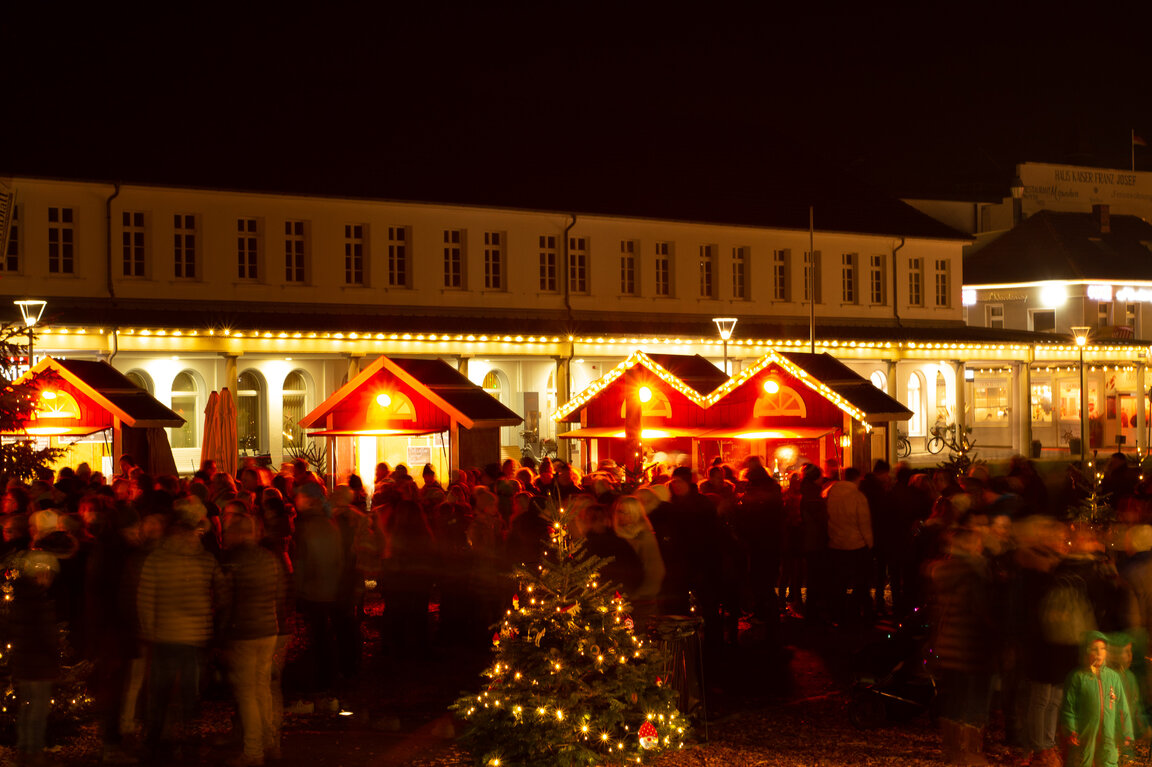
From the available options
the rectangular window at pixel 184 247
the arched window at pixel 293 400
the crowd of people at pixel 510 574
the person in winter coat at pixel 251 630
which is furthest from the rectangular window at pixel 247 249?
the person in winter coat at pixel 251 630

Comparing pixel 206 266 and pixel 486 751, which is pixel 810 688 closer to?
pixel 486 751

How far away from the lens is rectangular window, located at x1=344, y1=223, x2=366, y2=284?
3859 cm

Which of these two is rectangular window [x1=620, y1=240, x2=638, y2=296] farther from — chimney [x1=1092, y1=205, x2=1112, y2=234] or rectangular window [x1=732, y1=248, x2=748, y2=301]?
chimney [x1=1092, y1=205, x2=1112, y2=234]

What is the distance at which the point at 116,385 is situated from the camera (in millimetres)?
22203

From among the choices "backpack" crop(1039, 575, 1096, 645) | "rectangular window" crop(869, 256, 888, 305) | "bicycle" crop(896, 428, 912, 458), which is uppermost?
"rectangular window" crop(869, 256, 888, 305)

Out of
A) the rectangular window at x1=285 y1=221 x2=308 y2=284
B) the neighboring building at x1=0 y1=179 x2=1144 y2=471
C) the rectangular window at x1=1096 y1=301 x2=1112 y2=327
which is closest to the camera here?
the neighboring building at x1=0 y1=179 x2=1144 y2=471

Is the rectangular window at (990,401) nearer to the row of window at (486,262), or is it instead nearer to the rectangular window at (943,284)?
the rectangular window at (943,284)

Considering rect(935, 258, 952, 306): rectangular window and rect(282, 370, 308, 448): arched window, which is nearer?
rect(282, 370, 308, 448): arched window

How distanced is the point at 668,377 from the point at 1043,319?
37.5 metres

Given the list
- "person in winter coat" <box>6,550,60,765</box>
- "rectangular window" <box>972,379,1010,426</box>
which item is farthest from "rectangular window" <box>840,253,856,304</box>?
"person in winter coat" <box>6,550,60,765</box>

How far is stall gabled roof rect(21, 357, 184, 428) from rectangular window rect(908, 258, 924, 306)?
32250 mm

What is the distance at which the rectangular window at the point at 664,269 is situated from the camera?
43625 mm

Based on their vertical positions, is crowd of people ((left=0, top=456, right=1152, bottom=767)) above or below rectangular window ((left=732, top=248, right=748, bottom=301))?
below

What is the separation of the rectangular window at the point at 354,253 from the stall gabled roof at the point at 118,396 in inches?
646
